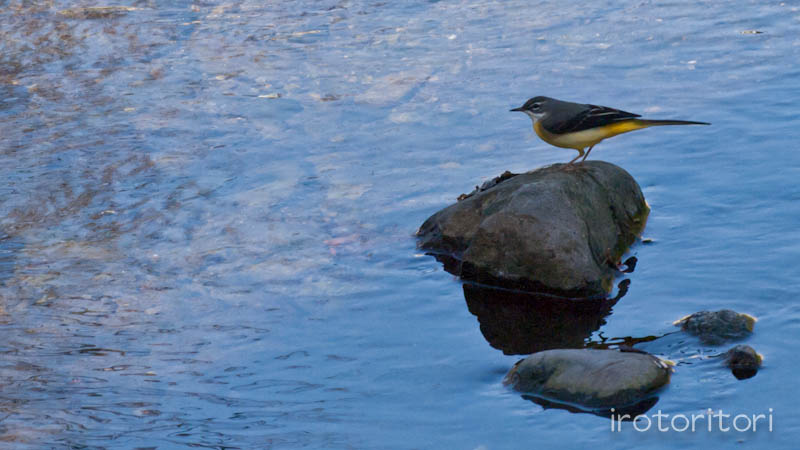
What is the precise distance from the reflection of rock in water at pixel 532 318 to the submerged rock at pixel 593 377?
638mm

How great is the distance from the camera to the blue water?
5918 millimetres

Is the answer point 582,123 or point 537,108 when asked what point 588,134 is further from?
point 537,108

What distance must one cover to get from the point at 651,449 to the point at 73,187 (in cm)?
691

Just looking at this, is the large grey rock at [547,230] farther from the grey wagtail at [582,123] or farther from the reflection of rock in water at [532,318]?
the grey wagtail at [582,123]

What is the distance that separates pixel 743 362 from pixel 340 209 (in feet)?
14.0

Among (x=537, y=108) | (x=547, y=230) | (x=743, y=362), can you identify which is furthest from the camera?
(x=537, y=108)

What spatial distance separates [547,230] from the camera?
720 cm

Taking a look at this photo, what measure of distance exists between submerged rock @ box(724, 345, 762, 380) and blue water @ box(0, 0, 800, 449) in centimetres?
6

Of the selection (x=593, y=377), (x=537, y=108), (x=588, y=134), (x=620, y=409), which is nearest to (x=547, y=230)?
(x=588, y=134)

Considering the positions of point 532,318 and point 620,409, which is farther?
point 532,318

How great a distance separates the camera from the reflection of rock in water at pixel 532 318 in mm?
6609

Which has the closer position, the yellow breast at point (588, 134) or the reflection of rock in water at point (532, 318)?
the reflection of rock in water at point (532, 318)

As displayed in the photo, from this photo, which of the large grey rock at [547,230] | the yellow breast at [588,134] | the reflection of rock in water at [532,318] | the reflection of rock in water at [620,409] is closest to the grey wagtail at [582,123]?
the yellow breast at [588,134]

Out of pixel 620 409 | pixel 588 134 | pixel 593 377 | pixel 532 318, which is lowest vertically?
pixel 532 318
